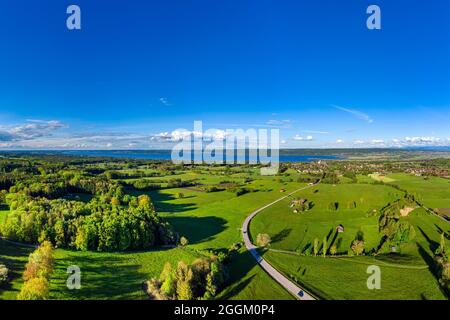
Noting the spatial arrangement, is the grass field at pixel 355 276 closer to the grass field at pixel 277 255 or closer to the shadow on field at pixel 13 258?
the grass field at pixel 277 255

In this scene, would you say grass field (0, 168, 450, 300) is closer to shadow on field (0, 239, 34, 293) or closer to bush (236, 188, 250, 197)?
shadow on field (0, 239, 34, 293)

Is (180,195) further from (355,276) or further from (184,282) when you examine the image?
(184,282)

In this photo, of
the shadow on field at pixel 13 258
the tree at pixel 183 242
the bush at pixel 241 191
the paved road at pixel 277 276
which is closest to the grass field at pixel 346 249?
the paved road at pixel 277 276

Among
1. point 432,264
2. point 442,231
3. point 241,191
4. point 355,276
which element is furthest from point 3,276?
point 241,191

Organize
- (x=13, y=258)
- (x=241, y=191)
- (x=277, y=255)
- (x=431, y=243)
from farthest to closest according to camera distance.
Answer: (x=241, y=191) → (x=431, y=243) → (x=277, y=255) → (x=13, y=258)

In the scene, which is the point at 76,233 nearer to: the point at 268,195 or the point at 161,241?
the point at 161,241
